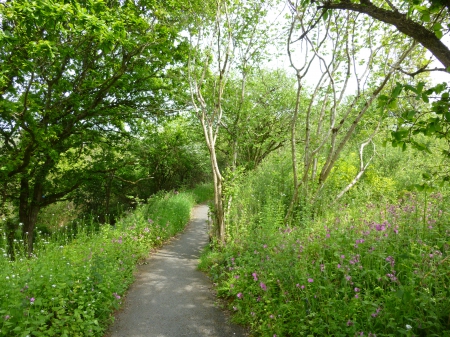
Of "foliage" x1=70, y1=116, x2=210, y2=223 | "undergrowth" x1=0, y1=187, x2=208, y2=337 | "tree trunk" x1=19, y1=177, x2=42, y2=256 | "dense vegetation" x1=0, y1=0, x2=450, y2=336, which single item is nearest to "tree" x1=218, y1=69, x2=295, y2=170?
"dense vegetation" x1=0, y1=0, x2=450, y2=336

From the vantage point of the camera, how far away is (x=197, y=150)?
1728 centimetres

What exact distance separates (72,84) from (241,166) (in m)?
5.45

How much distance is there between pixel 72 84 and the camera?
8.71 metres

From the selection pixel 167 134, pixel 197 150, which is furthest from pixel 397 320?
pixel 197 150

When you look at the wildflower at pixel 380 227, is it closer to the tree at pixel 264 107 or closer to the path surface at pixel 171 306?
the path surface at pixel 171 306

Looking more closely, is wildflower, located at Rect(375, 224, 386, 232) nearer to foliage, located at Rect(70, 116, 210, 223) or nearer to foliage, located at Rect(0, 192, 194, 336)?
foliage, located at Rect(0, 192, 194, 336)

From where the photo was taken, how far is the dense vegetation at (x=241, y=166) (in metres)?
3.08

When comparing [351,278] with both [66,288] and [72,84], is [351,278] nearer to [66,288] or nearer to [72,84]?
[66,288]

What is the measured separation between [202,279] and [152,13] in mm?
7298

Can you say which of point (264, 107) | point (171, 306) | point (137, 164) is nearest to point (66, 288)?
point (171, 306)

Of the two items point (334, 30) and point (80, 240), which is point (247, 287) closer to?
point (80, 240)

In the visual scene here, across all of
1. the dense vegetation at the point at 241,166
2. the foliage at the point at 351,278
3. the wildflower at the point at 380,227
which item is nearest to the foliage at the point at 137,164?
the dense vegetation at the point at 241,166

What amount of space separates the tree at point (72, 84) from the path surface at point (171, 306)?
3.26 m

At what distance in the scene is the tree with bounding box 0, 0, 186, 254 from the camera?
5898 millimetres
